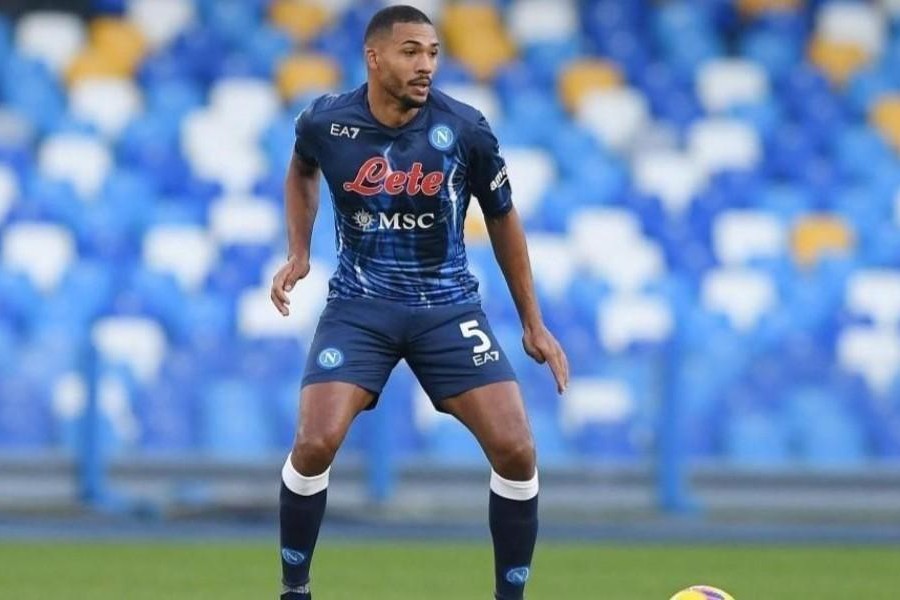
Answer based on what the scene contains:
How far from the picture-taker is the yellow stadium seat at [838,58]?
18188 millimetres

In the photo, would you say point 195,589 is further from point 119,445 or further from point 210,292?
point 210,292

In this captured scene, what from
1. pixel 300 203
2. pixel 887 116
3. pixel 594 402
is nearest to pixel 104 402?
pixel 594 402

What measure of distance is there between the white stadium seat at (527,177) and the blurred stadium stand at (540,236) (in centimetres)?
3

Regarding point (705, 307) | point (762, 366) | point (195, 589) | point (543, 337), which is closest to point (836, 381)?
point (762, 366)

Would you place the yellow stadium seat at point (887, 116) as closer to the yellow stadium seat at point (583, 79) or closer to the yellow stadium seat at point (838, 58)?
the yellow stadium seat at point (838, 58)

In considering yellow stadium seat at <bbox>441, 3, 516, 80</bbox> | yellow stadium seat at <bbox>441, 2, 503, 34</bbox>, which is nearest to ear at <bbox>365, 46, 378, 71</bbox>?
yellow stadium seat at <bbox>441, 3, 516, 80</bbox>

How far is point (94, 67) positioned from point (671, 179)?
5.16 m

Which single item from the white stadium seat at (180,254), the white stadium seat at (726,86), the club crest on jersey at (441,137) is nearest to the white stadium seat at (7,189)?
the white stadium seat at (180,254)

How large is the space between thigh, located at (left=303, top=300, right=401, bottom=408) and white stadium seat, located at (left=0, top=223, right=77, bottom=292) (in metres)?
7.98

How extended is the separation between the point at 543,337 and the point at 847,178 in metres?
10.7

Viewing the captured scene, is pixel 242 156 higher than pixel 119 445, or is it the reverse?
pixel 242 156

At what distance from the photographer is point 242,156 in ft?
52.6

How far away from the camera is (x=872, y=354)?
45.3 feet

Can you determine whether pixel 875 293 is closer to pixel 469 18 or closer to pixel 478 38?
pixel 478 38
